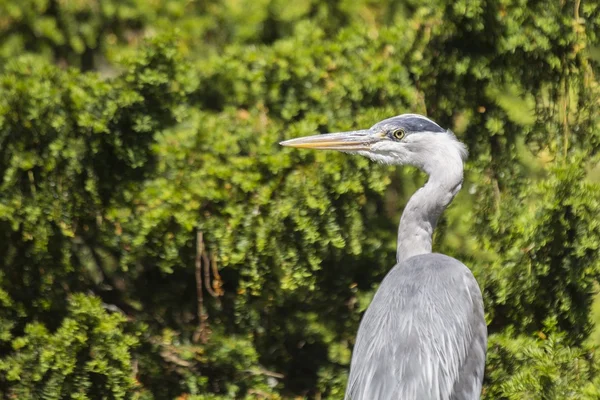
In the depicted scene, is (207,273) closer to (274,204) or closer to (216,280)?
(216,280)

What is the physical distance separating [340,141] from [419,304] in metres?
0.90

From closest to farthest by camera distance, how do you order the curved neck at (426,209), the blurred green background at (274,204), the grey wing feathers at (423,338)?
the grey wing feathers at (423,338), the curved neck at (426,209), the blurred green background at (274,204)

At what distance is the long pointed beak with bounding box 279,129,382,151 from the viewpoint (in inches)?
173

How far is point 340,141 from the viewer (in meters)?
4.41

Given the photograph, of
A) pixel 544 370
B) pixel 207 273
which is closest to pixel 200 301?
pixel 207 273

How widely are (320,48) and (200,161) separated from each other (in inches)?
35.0

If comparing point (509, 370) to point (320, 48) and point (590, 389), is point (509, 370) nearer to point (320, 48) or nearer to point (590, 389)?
point (590, 389)

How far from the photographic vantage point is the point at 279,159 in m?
4.50

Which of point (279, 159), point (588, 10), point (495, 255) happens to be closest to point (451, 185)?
point (495, 255)

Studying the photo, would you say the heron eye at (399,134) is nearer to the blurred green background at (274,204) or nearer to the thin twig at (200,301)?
the blurred green background at (274,204)

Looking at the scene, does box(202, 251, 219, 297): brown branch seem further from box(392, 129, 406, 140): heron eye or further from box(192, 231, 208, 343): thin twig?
box(392, 129, 406, 140): heron eye

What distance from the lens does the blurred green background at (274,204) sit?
4453 millimetres

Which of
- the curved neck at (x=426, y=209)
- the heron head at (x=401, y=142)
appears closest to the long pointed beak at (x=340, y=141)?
the heron head at (x=401, y=142)

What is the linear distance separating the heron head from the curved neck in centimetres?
7
